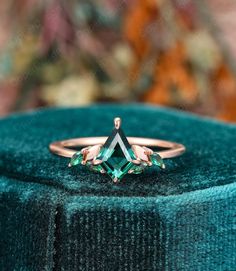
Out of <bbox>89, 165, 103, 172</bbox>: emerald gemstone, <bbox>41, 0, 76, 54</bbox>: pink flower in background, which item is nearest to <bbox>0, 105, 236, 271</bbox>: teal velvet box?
<bbox>89, 165, 103, 172</bbox>: emerald gemstone

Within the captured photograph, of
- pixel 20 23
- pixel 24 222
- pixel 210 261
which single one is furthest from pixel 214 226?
pixel 20 23

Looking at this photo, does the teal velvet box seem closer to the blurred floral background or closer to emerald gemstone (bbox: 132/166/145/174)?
emerald gemstone (bbox: 132/166/145/174)

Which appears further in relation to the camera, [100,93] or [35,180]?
[100,93]

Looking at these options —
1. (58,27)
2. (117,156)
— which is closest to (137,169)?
(117,156)

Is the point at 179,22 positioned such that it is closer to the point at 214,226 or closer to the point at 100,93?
the point at 100,93

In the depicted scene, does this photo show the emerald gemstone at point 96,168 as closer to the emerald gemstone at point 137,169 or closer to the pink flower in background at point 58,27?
the emerald gemstone at point 137,169

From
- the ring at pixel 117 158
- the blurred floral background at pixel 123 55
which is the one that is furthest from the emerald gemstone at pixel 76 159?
the blurred floral background at pixel 123 55

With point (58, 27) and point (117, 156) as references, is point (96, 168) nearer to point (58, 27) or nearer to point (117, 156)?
point (117, 156)
